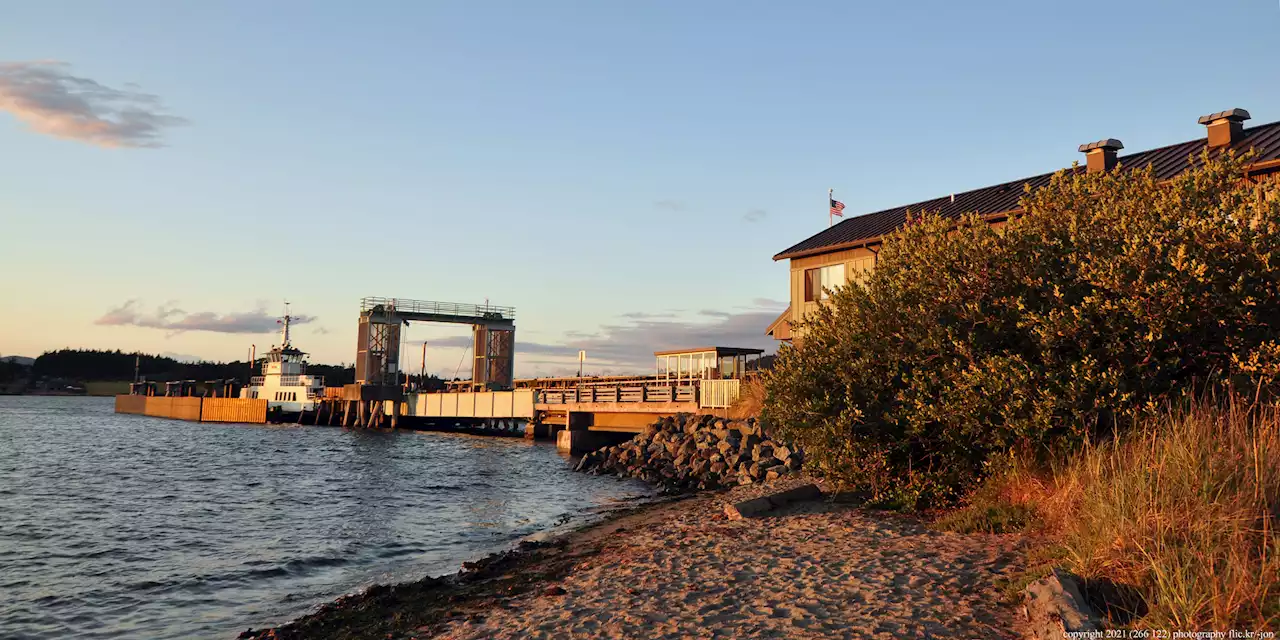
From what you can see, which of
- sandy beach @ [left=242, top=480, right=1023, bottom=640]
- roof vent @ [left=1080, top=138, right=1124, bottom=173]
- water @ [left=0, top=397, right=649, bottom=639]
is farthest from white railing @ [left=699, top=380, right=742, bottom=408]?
sandy beach @ [left=242, top=480, right=1023, bottom=640]

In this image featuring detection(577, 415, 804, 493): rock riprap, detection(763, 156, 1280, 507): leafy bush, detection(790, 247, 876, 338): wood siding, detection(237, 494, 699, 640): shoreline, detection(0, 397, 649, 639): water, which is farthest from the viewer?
detection(790, 247, 876, 338): wood siding

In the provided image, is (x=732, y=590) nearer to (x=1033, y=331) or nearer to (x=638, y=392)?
(x=1033, y=331)

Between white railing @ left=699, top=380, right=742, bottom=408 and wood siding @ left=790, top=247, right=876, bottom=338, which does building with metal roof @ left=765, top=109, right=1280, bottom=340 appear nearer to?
wood siding @ left=790, top=247, right=876, bottom=338

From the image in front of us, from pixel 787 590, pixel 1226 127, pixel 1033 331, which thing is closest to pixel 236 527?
pixel 787 590

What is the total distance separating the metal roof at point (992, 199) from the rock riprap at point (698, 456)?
8.38 metres

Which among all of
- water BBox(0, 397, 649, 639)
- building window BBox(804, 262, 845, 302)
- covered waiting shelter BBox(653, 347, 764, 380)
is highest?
building window BBox(804, 262, 845, 302)

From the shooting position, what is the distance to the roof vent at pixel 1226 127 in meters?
24.4

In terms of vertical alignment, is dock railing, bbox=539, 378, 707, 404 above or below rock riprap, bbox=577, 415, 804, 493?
above

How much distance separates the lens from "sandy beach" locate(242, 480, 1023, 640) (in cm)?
790

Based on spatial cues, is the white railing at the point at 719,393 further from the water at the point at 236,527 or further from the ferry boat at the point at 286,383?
the ferry boat at the point at 286,383

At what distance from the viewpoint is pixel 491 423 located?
227 feet

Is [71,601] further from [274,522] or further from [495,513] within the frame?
[495,513]

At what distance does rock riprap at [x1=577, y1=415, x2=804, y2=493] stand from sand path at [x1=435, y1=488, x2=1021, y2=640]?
11.8 meters

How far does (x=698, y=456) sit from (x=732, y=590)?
63.4ft
